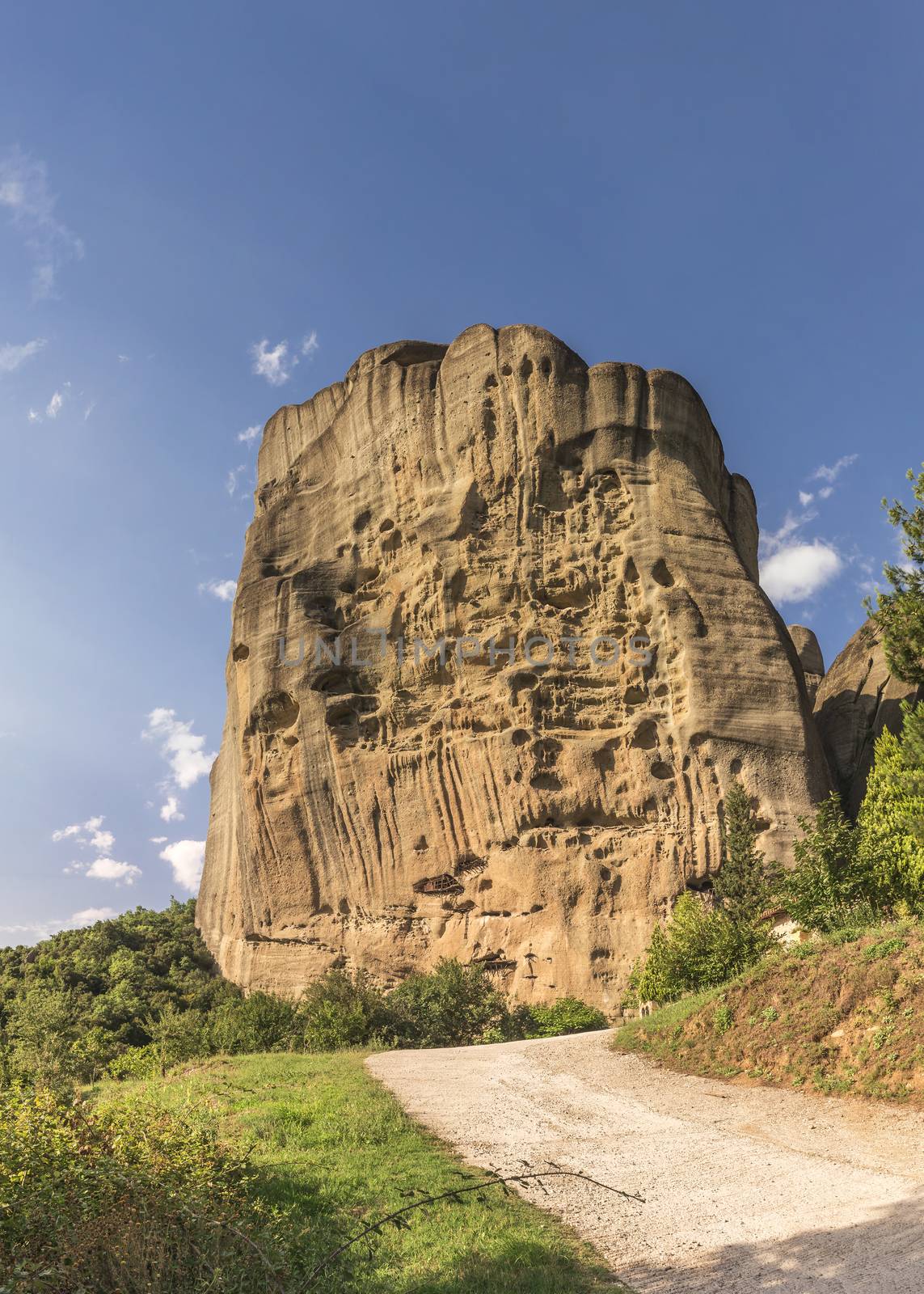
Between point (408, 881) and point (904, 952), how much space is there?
1764 centimetres

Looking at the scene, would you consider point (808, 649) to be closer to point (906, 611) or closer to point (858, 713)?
point (858, 713)

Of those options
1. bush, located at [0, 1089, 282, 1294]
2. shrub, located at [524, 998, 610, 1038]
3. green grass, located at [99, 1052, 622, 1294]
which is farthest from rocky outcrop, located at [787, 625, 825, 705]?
bush, located at [0, 1089, 282, 1294]

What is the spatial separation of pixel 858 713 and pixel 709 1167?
921 inches

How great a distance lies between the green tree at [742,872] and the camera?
19.1 metres

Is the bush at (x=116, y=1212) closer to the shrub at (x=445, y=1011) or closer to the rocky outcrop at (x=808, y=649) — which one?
the shrub at (x=445, y=1011)

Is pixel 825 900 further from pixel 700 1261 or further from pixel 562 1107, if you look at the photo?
pixel 700 1261

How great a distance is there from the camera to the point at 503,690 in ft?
89.0

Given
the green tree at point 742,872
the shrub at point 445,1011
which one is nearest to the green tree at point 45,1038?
the shrub at point 445,1011

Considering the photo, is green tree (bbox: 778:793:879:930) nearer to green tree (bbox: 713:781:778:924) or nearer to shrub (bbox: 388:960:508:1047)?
green tree (bbox: 713:781:778:924)

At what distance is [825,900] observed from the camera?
1606cm

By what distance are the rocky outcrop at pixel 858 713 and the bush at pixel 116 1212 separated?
79.4ft

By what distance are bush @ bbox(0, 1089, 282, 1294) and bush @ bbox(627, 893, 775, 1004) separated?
1123 centimetres

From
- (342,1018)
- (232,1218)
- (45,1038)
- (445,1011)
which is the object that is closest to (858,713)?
(445,1011)

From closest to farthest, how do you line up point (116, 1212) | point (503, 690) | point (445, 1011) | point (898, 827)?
point (116, 1212) → point (898, 827) → point (445, 1011) → point (503, 690)
